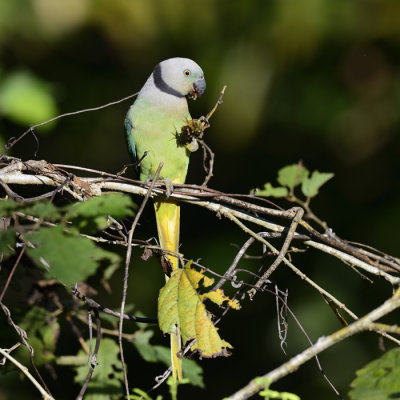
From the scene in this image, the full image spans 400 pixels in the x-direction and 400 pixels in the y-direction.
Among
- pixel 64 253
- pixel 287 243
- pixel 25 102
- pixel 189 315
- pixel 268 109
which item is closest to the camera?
pixel 64 253

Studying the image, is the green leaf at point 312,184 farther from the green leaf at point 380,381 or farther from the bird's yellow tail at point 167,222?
the green leaf at point 380,381

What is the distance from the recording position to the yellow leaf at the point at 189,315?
1.67m

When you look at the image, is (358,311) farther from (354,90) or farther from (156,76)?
(156,76)

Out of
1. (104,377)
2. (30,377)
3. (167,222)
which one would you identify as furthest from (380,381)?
(167,222)

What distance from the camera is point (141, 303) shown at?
16.8ft

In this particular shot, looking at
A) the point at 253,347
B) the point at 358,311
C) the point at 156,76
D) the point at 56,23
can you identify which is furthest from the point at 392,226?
the point at 56,23

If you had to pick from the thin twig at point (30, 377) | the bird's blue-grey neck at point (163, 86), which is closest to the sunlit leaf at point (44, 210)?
the thin twig at point (30, 377)

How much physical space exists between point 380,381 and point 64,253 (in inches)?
29.0

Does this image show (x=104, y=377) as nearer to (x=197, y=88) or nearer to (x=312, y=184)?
(x=312, y=184)

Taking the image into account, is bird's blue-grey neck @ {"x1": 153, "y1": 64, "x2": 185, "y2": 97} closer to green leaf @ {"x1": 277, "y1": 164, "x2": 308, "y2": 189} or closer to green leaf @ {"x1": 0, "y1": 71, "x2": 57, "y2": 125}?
green leaf @ {"x1": 0, "y1": 71, "x2": 57, "y2": 125}

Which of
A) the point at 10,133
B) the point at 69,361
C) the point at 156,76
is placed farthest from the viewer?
the point at 10,133

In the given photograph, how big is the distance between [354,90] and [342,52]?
13.5 inches

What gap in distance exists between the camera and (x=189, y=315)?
1.68 m

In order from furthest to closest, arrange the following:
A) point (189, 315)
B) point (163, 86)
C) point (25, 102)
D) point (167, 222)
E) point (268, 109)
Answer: point (268, 109) < point (25, 102) < point (163, 86) < point (167, 222) < point (189, 315)
